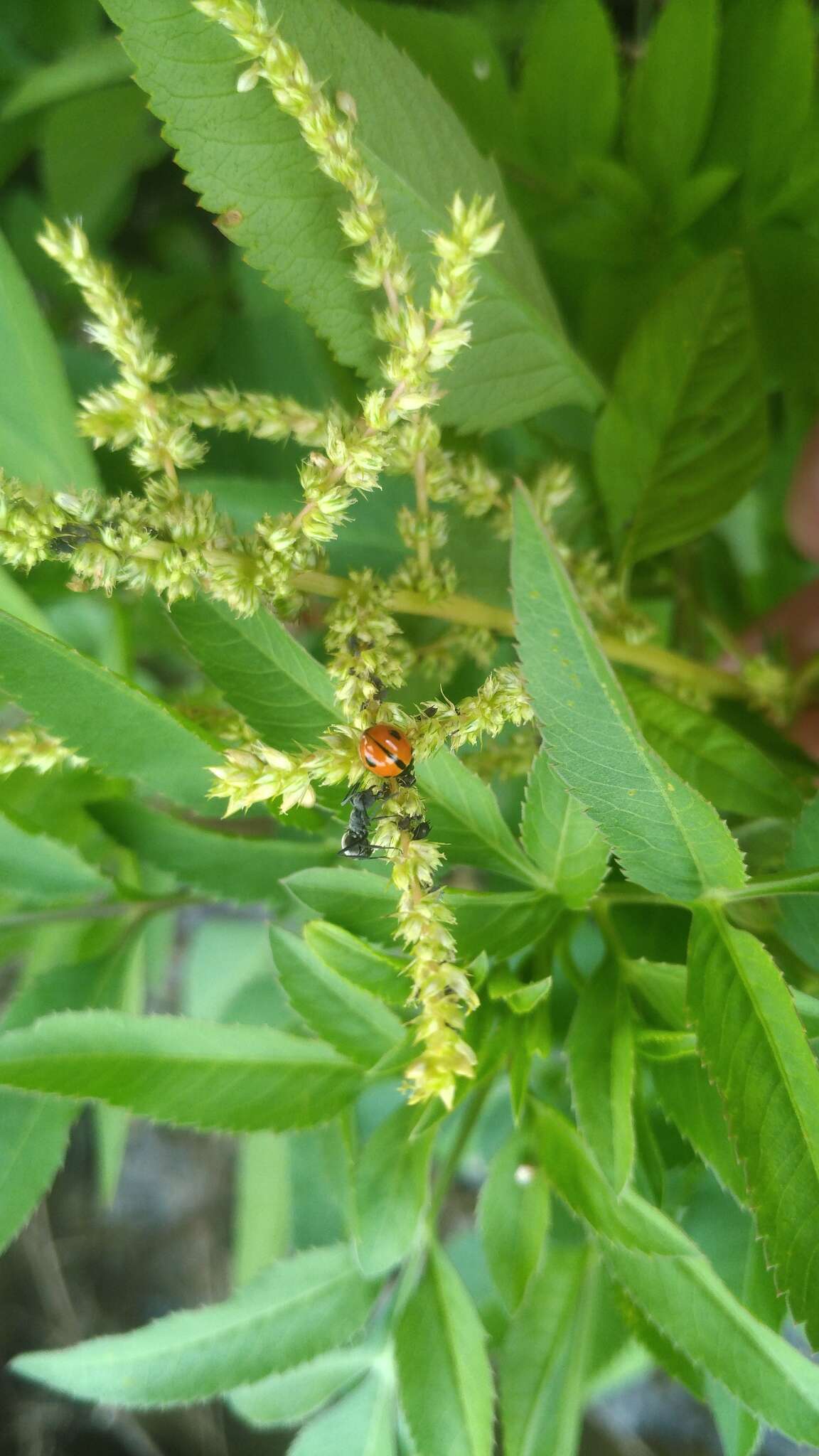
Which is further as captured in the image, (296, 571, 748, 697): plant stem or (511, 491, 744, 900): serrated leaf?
(296, 571, 748, 697): plant stem

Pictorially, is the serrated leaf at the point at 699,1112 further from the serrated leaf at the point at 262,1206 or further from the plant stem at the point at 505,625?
the serrated leaf at the point at 262,1206

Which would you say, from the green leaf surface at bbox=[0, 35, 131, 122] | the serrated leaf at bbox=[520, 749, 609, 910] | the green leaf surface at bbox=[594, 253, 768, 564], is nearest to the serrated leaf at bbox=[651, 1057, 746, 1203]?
the serrated leaf at bbox=[520, 749, 609, 910]

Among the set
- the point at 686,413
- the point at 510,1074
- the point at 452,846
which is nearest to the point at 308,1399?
the point at 510,1074

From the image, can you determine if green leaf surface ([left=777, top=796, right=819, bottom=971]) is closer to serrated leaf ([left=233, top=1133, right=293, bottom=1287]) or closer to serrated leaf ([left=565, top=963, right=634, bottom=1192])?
serrated leaf ([left=565, top=963, right=634, bottom=1192])

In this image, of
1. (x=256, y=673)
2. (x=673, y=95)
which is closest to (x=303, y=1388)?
(x=256, y=673)

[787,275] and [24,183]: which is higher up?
[24,183]

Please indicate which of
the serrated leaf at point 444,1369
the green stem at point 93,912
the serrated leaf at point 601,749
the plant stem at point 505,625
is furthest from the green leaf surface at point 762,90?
the serrated leaf at point 444,1369

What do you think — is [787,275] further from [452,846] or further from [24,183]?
[24,183]
